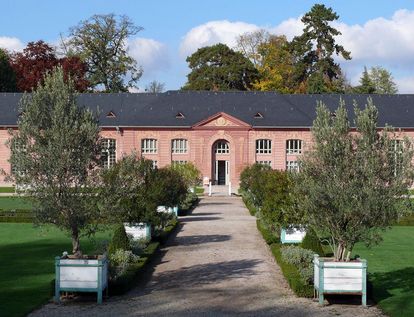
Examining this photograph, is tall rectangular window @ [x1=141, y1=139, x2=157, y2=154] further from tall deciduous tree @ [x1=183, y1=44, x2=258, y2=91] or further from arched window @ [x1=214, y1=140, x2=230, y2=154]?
tall deciduous tree @ [x1=183, y1=44, x2=258, y2=91]

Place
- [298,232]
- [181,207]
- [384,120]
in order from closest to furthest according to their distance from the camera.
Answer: [298,232] < [181,207] < [384,120]

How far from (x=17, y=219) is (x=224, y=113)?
3513 centimetres

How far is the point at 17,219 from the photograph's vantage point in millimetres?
36312

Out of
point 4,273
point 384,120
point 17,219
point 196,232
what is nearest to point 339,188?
point 4,273

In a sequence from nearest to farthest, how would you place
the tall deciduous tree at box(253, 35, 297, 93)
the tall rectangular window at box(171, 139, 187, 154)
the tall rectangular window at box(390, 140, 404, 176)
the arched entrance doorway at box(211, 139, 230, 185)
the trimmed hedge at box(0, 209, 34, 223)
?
1. the tall rectangular window at box(390, 140, 404, 176)
2. the trimmed hedge at box(0, 209, 34, 223)
3. the tall rectangular window at box(171, 139, 187, 154)
4. the arched entrance doorway at box(211, 139, 230, 185)
5. the tall deciduous tree at box(253, 35, 297, 93)

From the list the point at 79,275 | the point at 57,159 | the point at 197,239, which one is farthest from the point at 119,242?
the point at 197,239

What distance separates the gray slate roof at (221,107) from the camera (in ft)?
225

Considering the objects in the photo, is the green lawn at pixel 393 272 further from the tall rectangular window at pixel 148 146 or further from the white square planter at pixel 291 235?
the tall rectangular window at pixel 148 146

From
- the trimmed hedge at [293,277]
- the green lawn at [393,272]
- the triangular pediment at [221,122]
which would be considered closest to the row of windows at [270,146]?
the triangular pediment at [221,122]

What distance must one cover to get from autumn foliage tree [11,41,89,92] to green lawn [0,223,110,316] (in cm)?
4856

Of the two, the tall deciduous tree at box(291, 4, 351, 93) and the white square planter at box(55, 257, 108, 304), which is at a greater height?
the tall deciduous tree at box(291, 4, 351, 93)

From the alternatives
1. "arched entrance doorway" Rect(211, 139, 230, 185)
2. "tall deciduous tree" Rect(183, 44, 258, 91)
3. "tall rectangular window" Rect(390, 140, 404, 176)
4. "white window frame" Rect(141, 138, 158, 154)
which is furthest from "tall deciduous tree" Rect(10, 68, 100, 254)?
"tall deciduous tree" Rect(183, 44, 258, 91)

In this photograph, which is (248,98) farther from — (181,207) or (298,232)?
(298,232)

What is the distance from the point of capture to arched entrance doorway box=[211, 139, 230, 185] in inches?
2781
